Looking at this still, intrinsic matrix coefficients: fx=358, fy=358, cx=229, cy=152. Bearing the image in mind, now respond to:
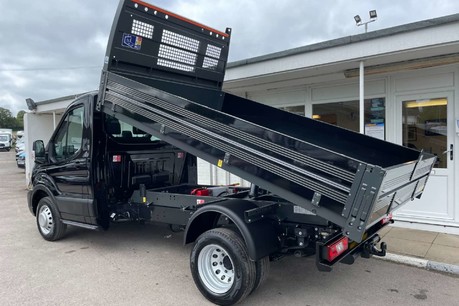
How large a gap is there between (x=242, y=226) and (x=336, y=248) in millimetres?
897

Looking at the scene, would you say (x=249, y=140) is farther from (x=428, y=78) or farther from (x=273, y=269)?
(x=428, y=78)

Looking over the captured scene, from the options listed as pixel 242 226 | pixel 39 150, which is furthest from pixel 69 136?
pixel 242 226

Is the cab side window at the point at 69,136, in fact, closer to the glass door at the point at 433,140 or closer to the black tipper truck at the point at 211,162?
the black tipper truck at the point at 211,162

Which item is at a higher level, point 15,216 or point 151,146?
point 151,146

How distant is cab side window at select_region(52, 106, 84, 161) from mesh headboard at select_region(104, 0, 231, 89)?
4.77 feet

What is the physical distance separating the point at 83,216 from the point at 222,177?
15.8 feet

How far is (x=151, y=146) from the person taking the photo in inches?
227

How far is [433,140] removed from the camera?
6.22 m

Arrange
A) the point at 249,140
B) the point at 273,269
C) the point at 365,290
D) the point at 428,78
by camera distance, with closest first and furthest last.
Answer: the point at 249,140
the point at 365,290
the point at 273,269
the point at 428,78

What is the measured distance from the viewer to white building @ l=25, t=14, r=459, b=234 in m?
5.24

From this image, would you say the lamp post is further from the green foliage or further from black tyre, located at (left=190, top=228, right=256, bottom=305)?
the green foliage

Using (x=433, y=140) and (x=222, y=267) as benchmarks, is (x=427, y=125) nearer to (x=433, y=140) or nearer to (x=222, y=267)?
(x=433, y=140)

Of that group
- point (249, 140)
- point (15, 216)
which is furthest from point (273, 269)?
point (15, 216)

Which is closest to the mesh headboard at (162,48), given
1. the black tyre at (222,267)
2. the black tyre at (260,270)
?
the black tyre at (222,267)
